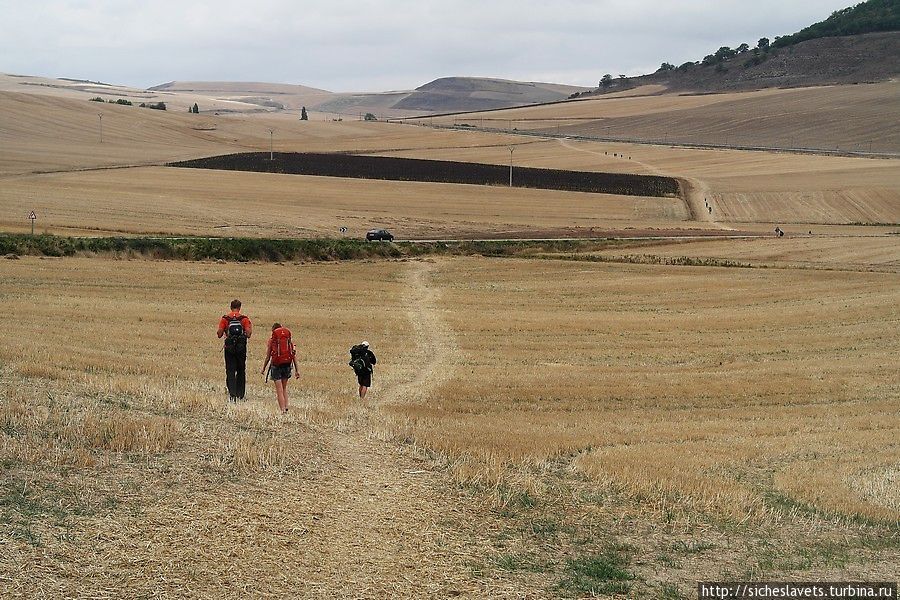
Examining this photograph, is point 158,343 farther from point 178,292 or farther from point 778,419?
point 778,419

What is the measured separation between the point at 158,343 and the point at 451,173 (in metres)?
83.6

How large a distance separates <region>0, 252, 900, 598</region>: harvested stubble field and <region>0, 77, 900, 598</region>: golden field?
0.05m

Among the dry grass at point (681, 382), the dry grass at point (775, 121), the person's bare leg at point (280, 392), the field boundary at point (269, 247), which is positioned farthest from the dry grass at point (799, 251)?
the dry grass at point (775, 121)

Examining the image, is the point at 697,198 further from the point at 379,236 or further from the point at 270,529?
the point at 270,529

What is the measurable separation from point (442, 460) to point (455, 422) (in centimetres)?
513

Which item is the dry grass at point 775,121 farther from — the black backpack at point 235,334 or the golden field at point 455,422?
the black backpack at point 235,334

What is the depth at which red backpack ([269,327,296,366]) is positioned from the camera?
17.4 m

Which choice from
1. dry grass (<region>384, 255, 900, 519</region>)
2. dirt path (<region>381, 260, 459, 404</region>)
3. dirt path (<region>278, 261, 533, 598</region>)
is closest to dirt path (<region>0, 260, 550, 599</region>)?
dirt path (<region>278, 261, 533, 598</region>)

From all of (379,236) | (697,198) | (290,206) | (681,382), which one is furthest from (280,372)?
(697,198)

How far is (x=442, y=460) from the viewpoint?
13453 mm

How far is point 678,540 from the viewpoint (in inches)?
430

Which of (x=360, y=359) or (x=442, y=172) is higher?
(x=442, y=172)

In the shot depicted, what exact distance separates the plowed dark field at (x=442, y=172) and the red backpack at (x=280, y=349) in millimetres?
80868

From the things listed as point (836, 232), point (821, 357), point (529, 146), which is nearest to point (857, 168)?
point (836, 232)
